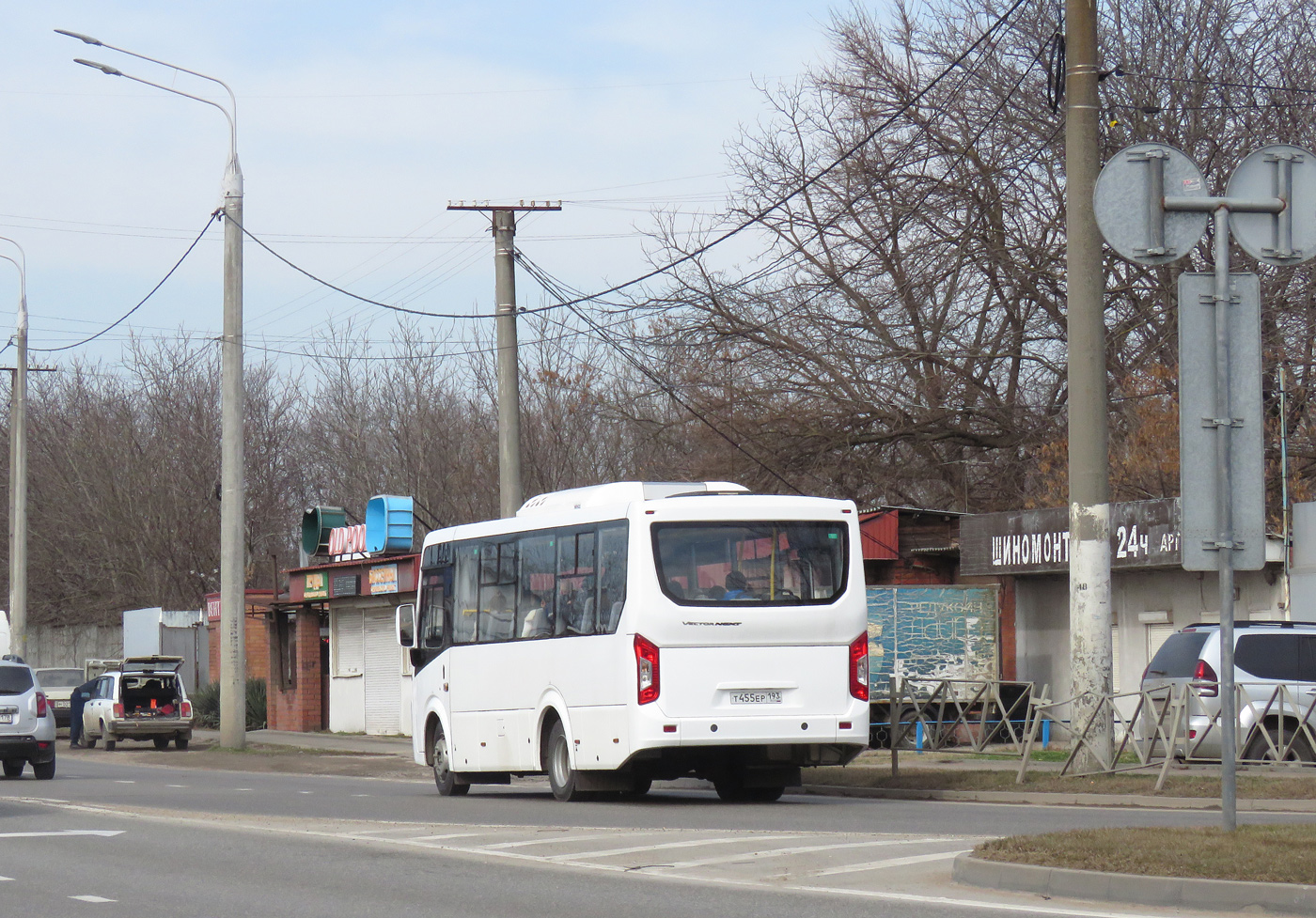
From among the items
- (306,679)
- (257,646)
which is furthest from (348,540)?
(257,646)

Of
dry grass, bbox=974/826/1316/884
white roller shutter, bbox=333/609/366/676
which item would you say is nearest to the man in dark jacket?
white roller shutter, bbox=333/609/366/676

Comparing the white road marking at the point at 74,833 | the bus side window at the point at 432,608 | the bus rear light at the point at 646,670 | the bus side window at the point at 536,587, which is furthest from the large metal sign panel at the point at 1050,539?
the white road marking at the point at 74,833

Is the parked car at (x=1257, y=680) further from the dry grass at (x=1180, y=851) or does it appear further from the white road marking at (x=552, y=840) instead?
the dry grass at (x=1180, y=851)

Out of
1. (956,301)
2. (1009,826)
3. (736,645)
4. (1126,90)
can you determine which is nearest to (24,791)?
(736,645)

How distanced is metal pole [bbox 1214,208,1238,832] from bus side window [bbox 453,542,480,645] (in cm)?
1065

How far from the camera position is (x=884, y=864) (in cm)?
1093

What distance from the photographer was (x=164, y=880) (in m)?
11.0

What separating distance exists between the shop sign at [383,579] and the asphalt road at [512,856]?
17417 mm

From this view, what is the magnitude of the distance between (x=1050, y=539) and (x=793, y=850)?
14.1 m

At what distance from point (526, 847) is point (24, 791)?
10787 millimetres

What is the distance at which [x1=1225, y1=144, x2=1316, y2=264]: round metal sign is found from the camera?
33.6ft

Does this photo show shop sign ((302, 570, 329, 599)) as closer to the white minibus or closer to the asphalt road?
the asphalt road

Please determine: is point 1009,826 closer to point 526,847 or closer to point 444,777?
point 526,847

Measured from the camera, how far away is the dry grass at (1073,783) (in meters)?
15.9
